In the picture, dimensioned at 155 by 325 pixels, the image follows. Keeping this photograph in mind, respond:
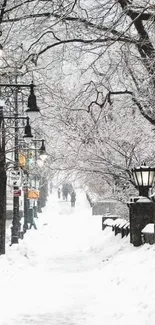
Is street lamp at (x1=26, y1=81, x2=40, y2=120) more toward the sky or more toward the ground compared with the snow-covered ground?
more toward the sky

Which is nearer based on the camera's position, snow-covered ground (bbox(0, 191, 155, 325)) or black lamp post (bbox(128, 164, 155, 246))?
snow-covered ground (bbox(0, 191, 155, 325))

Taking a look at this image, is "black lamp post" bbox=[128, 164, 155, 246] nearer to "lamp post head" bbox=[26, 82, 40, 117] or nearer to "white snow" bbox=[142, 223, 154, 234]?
"white snow" bbox=[142, 223, 154, 234]

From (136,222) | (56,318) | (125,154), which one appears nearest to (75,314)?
(56,318)

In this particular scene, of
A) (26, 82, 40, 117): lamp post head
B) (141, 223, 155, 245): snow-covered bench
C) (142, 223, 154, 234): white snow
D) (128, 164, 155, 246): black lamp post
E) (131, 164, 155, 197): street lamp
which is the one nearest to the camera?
(26, 82, 40, 117): lamp post head

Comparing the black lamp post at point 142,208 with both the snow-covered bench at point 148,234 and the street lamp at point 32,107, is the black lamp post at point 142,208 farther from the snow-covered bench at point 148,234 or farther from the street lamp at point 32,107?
the street lamp at point 32,107

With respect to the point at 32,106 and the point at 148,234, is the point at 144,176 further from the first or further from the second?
the point at 32,106

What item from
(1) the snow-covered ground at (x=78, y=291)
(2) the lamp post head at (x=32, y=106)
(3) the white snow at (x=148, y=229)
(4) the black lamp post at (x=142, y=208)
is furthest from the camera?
(4) the black lamp post at (x=142, y=208)

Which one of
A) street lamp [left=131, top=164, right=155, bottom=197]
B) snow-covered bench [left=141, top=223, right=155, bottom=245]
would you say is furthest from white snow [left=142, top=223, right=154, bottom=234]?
street lamp [left=131, top=164, right=155, bottom=197]

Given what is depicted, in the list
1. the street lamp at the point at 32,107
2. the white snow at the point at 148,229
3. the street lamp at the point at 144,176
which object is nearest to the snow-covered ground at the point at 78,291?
the white snow at the point at 148,229

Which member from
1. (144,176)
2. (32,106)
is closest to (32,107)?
(32,106)

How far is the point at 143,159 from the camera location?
902 inches

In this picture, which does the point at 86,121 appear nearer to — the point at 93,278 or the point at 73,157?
the point at 73,157

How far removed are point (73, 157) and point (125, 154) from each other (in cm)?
303

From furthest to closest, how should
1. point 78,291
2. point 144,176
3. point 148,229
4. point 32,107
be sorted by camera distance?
point 144,176
point 148,229
point 32,107
point 78,291
